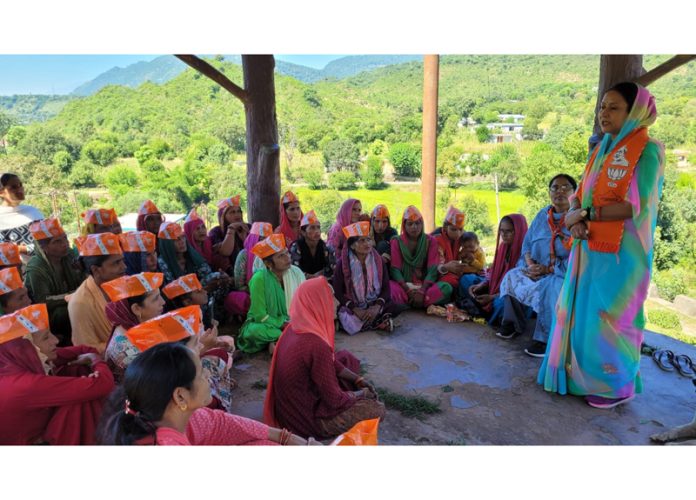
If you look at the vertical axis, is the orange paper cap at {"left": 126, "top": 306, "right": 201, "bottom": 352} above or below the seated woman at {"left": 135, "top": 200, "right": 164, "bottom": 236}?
below

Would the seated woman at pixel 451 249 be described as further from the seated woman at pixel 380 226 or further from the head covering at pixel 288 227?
the head covering at pixel 288 227

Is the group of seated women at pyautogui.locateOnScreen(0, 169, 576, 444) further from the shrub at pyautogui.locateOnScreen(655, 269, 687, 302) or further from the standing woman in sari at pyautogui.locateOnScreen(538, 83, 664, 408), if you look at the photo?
the shrub at pyautogui.locateOnScreen(655, 269, 687, 302)

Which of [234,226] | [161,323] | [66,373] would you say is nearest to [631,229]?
[161,323]

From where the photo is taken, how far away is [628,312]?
297 cm

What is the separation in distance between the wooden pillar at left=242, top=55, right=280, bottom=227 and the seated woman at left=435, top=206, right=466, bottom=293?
6.60 feet

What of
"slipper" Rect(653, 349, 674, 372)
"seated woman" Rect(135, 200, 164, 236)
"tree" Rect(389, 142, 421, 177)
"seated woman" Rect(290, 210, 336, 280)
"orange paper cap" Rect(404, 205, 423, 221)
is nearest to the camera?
"slipper" Rect(653, 349, 674, 372)

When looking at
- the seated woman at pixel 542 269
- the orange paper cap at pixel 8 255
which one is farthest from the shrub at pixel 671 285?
the orange paper cap at pixel 8 255

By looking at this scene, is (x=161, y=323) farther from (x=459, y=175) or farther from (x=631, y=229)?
(x=459, y=175)

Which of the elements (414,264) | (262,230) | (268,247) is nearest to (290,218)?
(262,230)

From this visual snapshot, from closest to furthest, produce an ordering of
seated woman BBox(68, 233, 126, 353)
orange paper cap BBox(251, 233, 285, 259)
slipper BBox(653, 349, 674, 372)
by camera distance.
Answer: seated woman BBox(68, 233, 126, 353)
slipper BBox(653, 349, 674, 372)
orange paper cap BBox(251, 233, 285, 259)

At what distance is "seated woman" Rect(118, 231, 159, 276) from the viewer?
12.6ft

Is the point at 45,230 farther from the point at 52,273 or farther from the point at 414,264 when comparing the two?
the point at 414,264

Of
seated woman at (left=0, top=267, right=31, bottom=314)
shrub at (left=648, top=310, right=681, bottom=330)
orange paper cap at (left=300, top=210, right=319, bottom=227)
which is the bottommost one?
shrub at (left=648, top=310, right=681, bottom=330)

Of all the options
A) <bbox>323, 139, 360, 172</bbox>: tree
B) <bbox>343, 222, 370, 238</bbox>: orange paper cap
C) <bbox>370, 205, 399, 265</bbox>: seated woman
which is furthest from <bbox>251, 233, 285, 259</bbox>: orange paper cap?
<bbox>323, 139, 360, 172</bbox>: tree
